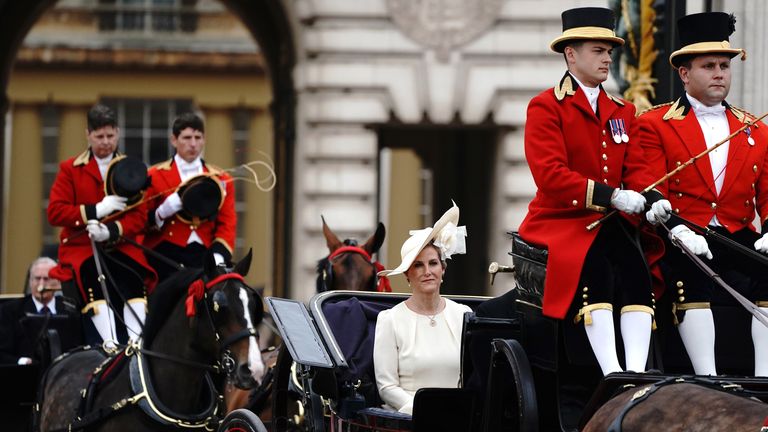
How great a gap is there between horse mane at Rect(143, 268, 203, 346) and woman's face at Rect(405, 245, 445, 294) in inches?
72.3

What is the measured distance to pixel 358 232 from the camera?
20.0m

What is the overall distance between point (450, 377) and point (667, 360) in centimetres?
97

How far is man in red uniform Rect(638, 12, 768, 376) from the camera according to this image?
7.28m

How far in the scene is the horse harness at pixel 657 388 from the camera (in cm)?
624

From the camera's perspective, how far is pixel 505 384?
7223 mm

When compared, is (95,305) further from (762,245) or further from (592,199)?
(762,245)

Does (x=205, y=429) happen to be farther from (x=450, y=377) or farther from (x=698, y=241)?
(x=698, y=241)

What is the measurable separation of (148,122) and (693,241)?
26.3 meters

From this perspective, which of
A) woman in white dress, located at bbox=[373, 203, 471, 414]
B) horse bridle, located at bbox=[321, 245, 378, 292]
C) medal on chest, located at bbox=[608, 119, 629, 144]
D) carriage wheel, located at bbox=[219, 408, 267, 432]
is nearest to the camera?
medal on chest, located at bbox=[608, 119, 629, 144]

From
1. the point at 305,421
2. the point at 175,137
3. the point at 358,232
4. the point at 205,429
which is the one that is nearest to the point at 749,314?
the point at 305,421

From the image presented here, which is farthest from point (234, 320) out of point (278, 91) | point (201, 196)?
point (278, 91)

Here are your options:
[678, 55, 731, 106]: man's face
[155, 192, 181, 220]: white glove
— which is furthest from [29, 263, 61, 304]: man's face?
[678, 55, 731, 106]: man's face

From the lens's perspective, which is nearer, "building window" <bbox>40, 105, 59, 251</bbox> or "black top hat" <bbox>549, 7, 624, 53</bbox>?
"black top hat" <bbox>549, 7, 624, 53</bbox>

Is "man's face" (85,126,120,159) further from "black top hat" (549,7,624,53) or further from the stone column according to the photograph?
the stone column
